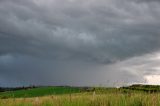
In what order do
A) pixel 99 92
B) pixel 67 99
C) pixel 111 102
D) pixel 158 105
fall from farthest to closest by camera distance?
pixel 99 92 < pixel 67 99 < pixel 111 102 < pixel 158 105

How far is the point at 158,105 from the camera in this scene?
1114cm

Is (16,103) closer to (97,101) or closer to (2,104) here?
(2,104)

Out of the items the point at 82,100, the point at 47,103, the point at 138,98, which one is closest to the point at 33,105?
the point at 47,103

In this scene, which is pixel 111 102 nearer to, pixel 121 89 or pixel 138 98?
pixel 138 98

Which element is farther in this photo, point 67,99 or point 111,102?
point 67,99

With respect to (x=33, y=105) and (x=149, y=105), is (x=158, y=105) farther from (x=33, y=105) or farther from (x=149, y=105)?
(x=33, y=105)

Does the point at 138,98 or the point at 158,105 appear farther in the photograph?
the point at 138,98

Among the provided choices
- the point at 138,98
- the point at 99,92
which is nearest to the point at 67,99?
the point at 99,92

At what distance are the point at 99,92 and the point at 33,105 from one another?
2684mm

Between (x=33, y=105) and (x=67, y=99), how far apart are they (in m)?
1.21

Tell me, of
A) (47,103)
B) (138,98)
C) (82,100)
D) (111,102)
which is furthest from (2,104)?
(138,98)

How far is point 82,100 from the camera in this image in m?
12.7

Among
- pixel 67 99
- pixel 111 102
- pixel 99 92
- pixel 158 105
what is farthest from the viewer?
pixel 99 92

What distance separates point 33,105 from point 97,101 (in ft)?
7.21
